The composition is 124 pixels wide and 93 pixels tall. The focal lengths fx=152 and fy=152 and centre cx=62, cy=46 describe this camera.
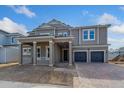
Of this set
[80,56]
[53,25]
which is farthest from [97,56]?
[53,25]

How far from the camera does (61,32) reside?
82.4ft

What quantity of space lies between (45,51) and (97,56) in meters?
7.90

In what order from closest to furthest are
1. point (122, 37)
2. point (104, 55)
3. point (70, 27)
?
1. point (104, 55)
2. point (70, 27)
3. point (122, 37)

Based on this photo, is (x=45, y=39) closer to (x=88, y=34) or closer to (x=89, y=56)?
(x=88, y=34)

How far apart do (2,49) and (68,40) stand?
12.3m

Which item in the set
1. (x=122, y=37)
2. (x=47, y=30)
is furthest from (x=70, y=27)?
(x=122, y=37)

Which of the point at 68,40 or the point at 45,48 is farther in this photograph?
the point at 45,48

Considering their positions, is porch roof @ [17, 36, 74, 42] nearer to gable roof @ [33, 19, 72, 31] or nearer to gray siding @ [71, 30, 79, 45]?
gray siding @ [71, 30, 79, 45]

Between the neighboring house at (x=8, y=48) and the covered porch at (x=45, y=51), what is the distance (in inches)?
104

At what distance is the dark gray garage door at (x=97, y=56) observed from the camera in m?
22.9

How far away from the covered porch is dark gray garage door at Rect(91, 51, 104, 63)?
3.92 meters

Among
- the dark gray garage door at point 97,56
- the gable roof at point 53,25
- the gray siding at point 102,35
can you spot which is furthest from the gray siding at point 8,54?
the gray siding at point 102,35

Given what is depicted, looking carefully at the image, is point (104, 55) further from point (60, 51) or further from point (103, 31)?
point (60, 51)

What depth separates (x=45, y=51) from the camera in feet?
75.3
